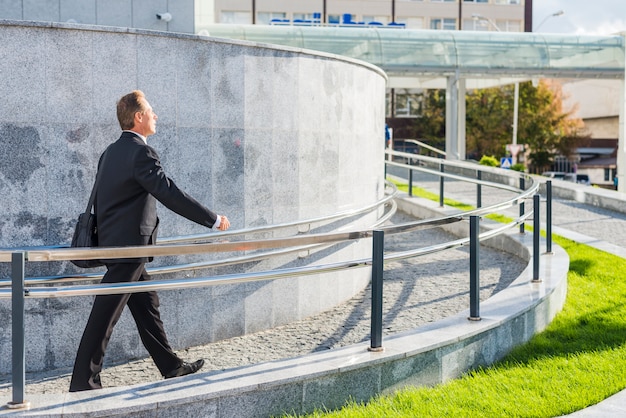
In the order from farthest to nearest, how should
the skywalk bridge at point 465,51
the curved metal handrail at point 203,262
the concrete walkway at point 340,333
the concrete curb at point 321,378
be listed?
the skywalk bridge at point 465,51
the concrete walkway at point 340,333
the curved metal handrail at point 203,262
the concrete curb at point 321,378

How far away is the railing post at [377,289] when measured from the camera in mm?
4977

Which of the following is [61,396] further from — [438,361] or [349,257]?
[349,257]

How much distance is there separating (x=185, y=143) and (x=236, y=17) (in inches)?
2280

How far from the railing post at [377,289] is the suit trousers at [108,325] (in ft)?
4.32

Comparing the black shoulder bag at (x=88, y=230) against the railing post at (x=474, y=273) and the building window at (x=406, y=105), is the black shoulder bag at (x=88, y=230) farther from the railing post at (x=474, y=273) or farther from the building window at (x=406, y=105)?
the building window at (x=406, y=105)

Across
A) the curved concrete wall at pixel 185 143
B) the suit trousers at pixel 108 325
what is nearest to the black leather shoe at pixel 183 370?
the suit trousers at pixel 108 325

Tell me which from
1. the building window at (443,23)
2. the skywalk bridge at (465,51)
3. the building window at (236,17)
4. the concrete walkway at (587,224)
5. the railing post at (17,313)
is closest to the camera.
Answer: the railing post at (17,313)

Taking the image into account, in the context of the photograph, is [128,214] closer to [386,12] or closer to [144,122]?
[144,122]

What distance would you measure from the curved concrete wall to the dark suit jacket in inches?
51.6

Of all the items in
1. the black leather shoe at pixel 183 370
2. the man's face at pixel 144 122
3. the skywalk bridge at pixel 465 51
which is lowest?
the black leather shoe at pixel 183 370

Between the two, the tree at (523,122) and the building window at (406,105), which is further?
the building window at (406,105)

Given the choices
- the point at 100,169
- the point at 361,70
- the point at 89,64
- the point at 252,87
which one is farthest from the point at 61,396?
the point at 361,70

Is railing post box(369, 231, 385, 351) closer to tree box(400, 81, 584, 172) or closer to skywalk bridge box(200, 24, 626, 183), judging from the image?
skywalk bridge box(200, 24, 626, 183)

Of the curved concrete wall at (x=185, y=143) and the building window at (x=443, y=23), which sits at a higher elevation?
the building window at (x=443, y=23)
